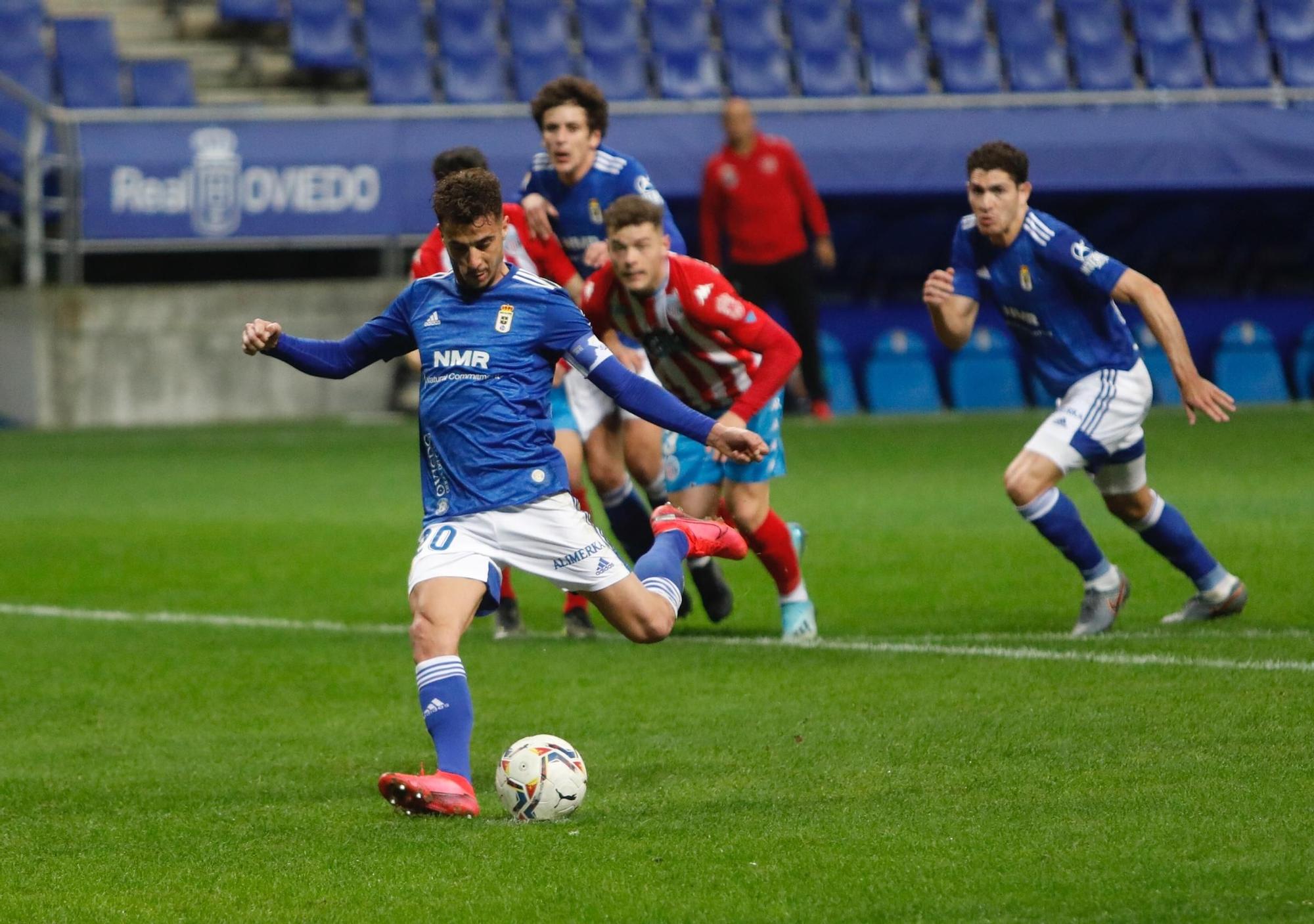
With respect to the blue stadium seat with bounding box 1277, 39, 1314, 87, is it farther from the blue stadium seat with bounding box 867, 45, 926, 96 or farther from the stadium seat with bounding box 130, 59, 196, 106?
the stadium seat with bounding box 130, 59, 196, 106

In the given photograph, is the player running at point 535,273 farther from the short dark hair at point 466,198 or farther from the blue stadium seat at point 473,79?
the blue stadium seat at point 473,79

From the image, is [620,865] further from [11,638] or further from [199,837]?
[11,638]

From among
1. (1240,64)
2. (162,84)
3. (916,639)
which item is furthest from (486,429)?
(1240,64)

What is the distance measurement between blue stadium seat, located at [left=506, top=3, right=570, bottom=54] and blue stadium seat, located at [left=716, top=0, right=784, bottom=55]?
166cm

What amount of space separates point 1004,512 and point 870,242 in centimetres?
892

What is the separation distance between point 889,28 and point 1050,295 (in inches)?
548

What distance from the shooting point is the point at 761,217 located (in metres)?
16.8

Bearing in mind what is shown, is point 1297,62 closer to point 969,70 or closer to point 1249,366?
point 969,70

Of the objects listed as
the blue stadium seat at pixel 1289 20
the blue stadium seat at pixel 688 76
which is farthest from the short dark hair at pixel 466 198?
the blue stadium seat at pixel 1289 20

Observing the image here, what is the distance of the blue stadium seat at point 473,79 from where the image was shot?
66.5ft

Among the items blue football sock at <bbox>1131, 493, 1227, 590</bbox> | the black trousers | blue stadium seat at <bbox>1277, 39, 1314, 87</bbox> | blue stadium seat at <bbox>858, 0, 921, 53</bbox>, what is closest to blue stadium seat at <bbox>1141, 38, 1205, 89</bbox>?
blue stadium seat at <bbox>1277, 39, 1314, 87</bbox>

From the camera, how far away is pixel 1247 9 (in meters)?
22.0

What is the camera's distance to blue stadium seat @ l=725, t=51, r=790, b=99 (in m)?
20.5

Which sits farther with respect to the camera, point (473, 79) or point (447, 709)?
point (473, 79)
